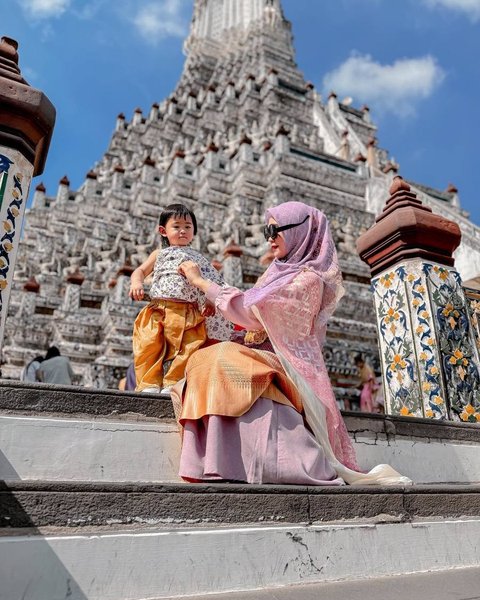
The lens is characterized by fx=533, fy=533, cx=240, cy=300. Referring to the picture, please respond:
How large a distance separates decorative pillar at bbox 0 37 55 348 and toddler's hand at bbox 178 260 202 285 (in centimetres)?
84

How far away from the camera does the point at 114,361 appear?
7.65 m

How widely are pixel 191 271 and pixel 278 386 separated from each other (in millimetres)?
872

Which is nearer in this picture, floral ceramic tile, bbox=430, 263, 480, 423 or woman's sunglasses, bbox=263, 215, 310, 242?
woman's sunglasses, bbox=263, 215, 310, 242

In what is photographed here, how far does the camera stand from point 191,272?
284cm

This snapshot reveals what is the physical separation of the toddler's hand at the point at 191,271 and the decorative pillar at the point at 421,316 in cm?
175

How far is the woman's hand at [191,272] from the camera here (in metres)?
2.79

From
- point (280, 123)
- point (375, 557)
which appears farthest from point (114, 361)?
point (280, 123)

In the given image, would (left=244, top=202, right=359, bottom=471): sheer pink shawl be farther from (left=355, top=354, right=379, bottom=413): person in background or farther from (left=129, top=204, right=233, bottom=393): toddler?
(left=355, top=354, right=379, bottom=413): person in background

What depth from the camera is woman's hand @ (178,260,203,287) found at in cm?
279

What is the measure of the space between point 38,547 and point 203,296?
1.76 metres

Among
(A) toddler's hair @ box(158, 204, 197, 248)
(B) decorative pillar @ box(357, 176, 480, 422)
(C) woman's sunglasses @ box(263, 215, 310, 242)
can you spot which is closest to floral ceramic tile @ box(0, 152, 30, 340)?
(A) toddler's hair @ box(158, 204, 197, 248)

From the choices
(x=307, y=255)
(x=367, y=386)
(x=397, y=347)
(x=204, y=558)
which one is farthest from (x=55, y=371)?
(x=204, y=558)

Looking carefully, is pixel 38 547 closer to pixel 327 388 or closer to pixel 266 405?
pixel 266 405

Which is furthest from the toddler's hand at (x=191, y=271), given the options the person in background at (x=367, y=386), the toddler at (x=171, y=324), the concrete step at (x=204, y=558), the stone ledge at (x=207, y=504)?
the person in background at (x=367, y=386)
